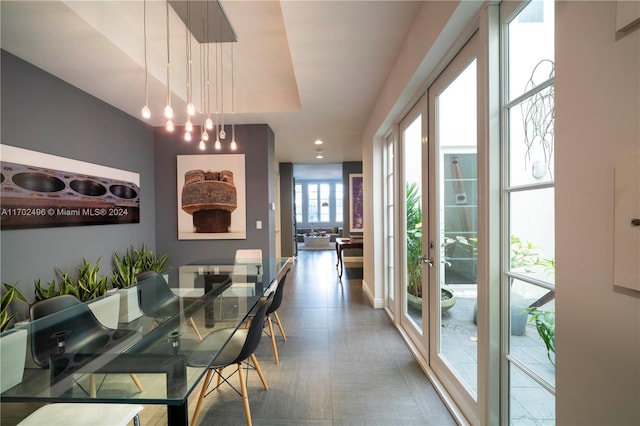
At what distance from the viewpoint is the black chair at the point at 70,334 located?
4.60ft

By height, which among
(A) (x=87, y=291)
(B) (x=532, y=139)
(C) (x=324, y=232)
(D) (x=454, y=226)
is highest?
(B) (x=532, y=139)

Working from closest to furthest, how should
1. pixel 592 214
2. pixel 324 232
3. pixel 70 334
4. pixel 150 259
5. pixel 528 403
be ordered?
pixel 592 214
pixel 528 403
pixel 70 334
pixel 150 259
pixel 324 232

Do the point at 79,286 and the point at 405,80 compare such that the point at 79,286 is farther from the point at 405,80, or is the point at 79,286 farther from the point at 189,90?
the point at 405,80

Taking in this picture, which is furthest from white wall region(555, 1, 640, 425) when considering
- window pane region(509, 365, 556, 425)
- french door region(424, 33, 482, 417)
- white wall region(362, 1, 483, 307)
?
white wall region(362, 1, 483, 307)

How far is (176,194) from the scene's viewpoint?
4.18 meters

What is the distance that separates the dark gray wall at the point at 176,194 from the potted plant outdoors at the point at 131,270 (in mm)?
308

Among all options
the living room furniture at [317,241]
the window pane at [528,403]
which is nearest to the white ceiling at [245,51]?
the window pane at [528,403]

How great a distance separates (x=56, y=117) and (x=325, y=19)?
2.72 metres

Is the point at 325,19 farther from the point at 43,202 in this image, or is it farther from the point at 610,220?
the point at 43,202

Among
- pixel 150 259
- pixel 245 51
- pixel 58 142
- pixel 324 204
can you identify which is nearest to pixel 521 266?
pixel 245 51

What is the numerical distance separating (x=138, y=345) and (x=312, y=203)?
41.2ft

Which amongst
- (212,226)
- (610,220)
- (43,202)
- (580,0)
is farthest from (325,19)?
(212,226)

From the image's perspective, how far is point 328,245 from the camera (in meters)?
11.4

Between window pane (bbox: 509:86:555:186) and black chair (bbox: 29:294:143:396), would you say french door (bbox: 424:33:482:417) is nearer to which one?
window pane (bbox: 509:86:555:186)
